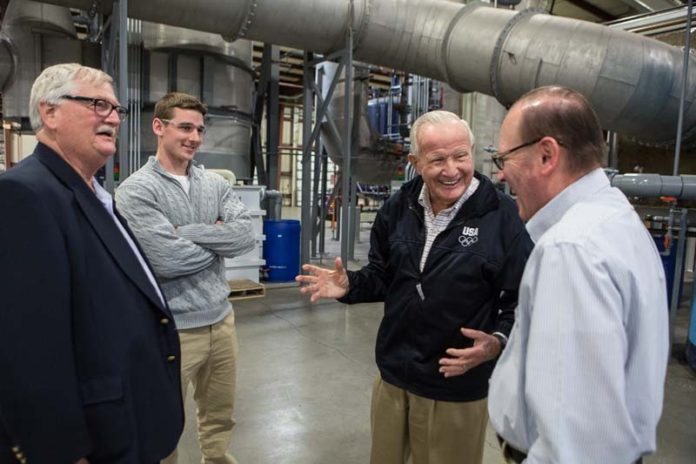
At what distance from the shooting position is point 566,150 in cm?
89

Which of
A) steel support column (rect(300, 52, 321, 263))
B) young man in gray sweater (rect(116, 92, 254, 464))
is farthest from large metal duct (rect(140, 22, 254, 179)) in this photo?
young man in gray sweater (rect(116, 92, 254, 464))

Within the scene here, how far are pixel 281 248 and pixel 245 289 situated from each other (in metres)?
0.95

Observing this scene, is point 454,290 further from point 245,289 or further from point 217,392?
point 245,289

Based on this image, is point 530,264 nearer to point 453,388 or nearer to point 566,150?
point 566,150

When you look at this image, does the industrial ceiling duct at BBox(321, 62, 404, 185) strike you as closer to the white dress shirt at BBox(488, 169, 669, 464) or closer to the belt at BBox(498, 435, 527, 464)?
the belt at BBox(498, 435, 527, 464)

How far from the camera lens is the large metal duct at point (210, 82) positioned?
4.90m

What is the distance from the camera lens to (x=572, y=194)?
88 centimetres

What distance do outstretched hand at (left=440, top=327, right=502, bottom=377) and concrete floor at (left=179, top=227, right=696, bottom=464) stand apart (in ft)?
4.12

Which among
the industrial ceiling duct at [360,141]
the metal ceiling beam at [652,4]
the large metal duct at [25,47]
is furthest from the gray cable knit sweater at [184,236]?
the metal ceiling beam at [652,4]

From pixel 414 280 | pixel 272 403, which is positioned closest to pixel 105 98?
pixel 414 280

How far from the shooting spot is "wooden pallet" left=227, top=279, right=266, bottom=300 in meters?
4.93

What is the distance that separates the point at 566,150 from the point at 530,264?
0.77 feet

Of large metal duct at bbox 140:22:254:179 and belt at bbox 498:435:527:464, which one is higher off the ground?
large metal duct at bbox 140:22:254:179

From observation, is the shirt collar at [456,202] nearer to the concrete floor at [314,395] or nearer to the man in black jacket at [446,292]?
the man in black jacket at [446,292]
